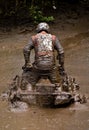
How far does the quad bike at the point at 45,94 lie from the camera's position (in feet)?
32.8

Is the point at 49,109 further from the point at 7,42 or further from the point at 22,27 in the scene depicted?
the point at 22,27

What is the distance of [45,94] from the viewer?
998 cm

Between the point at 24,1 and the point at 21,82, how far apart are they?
8412mm

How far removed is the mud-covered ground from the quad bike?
0.17 metres

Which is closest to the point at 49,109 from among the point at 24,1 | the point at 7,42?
the point at 7,42

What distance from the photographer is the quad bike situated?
998 centimetres

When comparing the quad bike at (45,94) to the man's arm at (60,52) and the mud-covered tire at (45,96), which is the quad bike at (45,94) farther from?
the man's arm at (60,52)

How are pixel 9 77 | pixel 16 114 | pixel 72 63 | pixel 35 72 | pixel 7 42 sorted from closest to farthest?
pixel 16 114
pixel 35 72
pixel 9 77
pixel 72 63
pixel 7 42

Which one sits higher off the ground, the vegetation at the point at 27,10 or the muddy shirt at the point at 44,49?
the vegetation at the point at 27,10

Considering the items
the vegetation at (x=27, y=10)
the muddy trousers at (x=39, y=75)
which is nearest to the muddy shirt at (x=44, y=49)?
the muddy trousers at (x=39, y=75)

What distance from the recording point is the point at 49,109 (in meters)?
10.1

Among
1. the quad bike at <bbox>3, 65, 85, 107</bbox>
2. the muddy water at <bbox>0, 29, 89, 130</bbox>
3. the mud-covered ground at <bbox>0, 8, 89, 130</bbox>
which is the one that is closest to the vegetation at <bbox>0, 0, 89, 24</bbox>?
the mud-covered ground at <bbox>0, 8, 89, 130</bbox>

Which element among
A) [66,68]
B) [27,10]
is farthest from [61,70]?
[27,10]

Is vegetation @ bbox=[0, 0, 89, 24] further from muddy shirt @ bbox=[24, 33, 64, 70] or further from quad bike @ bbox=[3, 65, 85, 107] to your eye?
quad bike @ bbox=[3, 65, 85, 107]
